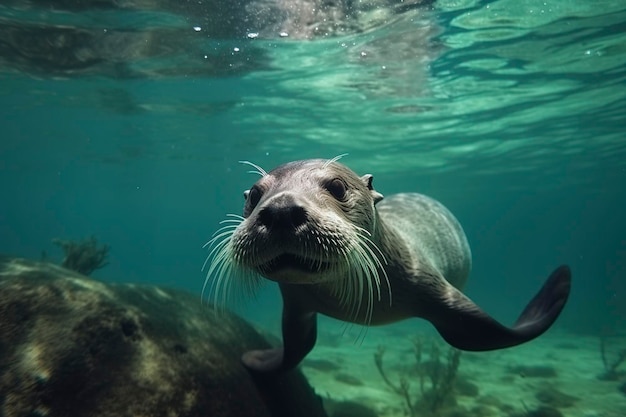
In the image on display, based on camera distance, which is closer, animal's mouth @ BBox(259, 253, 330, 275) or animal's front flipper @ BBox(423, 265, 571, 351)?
animal's mouth @ BBox(259, 253, 330, 275)

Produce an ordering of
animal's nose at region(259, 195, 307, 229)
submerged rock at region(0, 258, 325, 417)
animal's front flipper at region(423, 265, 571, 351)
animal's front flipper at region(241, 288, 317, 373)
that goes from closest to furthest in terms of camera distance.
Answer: animal's nose at region(259, 195, 307, 229), submerged rock at region(0, 258, 325, 417), animal's front flipper at region(423, 265, 571, 351), animal's front flipper at region(241, 288, 317, 373)

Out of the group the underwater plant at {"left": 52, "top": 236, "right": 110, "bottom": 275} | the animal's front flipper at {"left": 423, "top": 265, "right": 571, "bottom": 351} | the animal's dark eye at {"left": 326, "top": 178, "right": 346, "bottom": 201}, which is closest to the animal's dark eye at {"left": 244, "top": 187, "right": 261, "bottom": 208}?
the animal's dark eye at {"left": 326, "top": 178, "right": 346, "bottom": 201}

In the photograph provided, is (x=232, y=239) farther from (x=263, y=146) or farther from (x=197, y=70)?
(x=263, y=146)

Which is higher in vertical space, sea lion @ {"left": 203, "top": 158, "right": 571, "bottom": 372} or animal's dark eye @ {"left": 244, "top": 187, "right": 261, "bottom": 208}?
animal's dark eye @ {"left": 244, "top": 187, "right": 261, "bottom": 208}

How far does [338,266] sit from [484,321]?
5.98 feet

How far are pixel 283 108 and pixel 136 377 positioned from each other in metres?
17.0

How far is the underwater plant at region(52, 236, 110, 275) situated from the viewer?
11.1m

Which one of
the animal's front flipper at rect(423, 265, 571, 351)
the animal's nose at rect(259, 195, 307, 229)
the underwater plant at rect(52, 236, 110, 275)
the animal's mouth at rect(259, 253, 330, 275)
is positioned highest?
the animal's nose at rect(259, 195, 307, 229)

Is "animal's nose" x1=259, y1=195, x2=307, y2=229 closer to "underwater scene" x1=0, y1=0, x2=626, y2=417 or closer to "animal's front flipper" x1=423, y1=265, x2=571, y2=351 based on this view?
"underwater scene" x1=0, y1=0, x2=626, y2=417

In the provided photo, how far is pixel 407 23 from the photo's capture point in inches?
455

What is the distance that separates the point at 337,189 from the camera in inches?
135

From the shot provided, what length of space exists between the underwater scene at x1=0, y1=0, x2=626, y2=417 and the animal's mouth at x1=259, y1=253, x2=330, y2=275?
15mm

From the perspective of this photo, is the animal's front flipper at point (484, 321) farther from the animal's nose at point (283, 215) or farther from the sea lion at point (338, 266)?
the animal's nose at point (283, 215)

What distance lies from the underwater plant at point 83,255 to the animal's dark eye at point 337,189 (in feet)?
31.3
